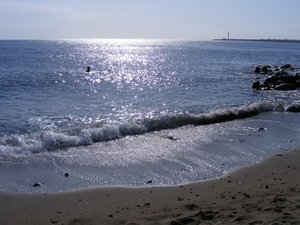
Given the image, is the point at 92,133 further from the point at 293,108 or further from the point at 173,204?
the point at 293,108

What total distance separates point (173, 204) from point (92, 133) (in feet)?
22.1

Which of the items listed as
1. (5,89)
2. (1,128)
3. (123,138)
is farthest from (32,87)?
(123,138)

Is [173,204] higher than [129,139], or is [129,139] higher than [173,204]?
[173,204]

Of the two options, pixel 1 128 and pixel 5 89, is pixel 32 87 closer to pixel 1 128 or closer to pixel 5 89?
pixel 5 89

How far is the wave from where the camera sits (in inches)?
481

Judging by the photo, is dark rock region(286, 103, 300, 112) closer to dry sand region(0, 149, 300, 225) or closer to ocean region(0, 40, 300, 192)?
ocean region(0, 40, 300, 192)

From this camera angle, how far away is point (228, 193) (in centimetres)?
816

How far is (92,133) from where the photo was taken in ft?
45.1

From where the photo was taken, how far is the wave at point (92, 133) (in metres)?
12.2

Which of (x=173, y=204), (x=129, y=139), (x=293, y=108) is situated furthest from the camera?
(x=293, y=108)

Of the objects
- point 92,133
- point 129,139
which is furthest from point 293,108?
point 92,133

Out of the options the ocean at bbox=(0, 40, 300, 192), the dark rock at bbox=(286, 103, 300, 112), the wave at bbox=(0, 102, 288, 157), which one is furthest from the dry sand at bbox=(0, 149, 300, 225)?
the dark rock at bbox=(286, 103, 300, 112)

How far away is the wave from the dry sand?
413 centimetres

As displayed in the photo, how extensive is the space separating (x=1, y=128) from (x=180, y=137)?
21.9ft
